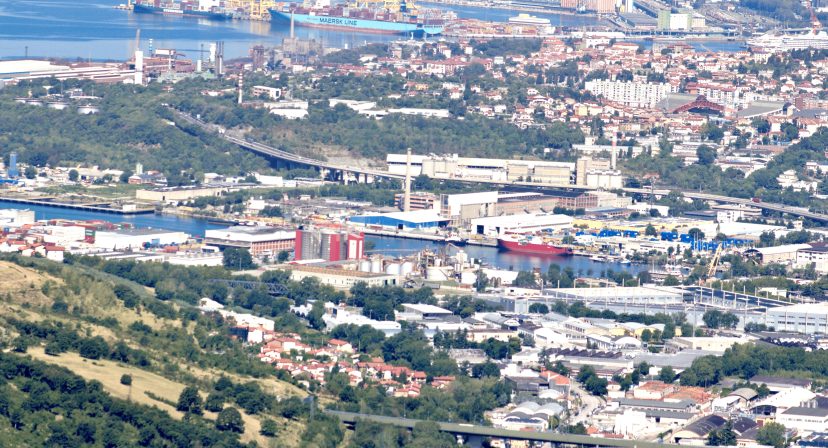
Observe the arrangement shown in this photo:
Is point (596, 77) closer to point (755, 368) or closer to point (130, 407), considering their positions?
point (755, 368)

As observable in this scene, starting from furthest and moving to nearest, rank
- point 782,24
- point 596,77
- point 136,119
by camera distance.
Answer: point 782,24 → point 596,77 → point 136,119

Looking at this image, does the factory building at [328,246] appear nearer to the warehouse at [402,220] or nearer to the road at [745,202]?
the warehouse at [402,220]

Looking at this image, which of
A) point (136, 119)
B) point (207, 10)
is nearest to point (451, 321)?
point (136, 119)

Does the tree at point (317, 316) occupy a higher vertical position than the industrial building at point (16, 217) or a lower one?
higher

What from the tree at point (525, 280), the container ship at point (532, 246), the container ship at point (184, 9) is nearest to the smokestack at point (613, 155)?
the container ship at point (532, 246)

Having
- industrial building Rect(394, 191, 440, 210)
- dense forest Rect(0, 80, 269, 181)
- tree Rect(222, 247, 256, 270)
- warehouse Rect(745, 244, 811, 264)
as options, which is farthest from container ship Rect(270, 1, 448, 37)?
tree Rect(222, 247, 256, 270)

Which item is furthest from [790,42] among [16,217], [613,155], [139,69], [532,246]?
[16,217]
